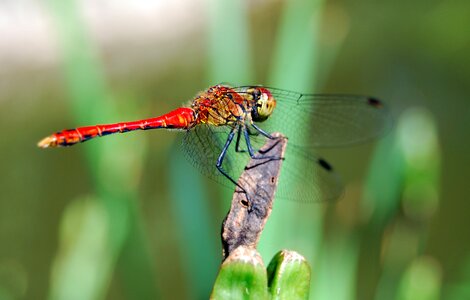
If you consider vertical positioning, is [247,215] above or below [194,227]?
below

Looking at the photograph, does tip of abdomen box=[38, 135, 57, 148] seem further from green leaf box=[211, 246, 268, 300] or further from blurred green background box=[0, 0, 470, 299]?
green leaf box=[211, 246, 268, 300]

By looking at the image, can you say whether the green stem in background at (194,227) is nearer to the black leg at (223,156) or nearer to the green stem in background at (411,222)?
the black leg at (223,156)

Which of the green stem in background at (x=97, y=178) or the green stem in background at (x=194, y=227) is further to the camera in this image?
the green stem in background at (x=97, y=178)

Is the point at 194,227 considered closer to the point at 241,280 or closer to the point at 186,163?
the point at 186,163

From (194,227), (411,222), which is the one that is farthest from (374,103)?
(194,227)

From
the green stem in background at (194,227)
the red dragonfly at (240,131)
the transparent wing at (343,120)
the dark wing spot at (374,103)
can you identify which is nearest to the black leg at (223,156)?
the red dragonfly at (240,131)

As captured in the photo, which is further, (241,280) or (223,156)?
(223,156)
